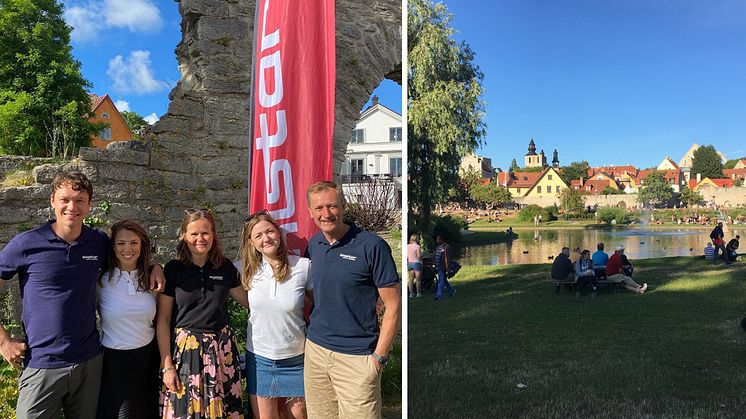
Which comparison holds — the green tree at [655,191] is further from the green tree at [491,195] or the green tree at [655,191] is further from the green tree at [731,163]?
the green tree at [491,195]

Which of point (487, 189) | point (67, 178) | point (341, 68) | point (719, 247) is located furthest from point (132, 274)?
point (341, 68)

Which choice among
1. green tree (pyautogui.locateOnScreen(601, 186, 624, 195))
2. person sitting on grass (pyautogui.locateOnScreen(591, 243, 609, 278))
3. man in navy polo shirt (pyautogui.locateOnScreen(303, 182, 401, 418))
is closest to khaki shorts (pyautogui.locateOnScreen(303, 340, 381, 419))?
man in navy polo shirt (pyautogui.locateOnScreen(303, 182, 401, 418))

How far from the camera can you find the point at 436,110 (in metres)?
3.18

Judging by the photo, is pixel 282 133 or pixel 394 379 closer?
pixel 282 133

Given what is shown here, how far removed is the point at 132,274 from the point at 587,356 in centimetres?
244

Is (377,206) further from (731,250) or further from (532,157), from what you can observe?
(731,250)

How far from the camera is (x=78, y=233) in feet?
7.67

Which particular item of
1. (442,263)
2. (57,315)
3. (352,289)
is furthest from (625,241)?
(57,315)

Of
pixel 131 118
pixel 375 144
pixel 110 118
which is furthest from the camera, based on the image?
pixel 131 118

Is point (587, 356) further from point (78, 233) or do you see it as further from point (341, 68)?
point (341, 68)

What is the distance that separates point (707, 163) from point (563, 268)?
38.7 inches

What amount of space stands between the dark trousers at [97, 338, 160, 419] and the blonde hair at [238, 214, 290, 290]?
1.82 feet

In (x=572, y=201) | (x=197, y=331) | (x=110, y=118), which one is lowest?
(x=197, y=331)

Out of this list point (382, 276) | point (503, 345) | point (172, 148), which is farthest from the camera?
point (172, 148)
